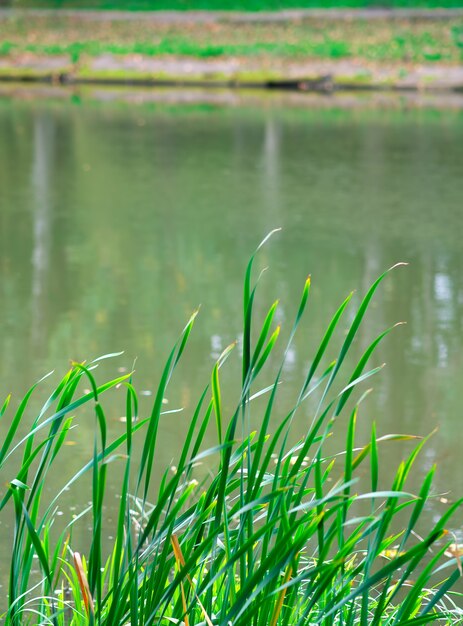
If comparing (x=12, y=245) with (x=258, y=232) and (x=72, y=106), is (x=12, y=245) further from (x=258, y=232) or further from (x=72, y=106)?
(x=72, y=106)

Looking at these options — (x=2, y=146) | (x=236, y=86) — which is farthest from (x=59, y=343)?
(x=236, y=86)

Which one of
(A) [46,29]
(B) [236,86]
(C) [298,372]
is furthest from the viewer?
(A) [46,29]

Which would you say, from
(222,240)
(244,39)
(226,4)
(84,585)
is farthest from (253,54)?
(84,585)

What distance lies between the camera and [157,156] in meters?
12.9

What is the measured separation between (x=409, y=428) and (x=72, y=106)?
525 inches

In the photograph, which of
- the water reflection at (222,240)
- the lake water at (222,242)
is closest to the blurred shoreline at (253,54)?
the lake water at (222,242)

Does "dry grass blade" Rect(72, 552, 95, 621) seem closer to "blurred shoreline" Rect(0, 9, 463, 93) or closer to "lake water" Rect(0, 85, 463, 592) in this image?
"lake water" Rect(0, 85, 463, 592)

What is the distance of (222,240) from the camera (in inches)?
340

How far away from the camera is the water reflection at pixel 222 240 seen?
573cm

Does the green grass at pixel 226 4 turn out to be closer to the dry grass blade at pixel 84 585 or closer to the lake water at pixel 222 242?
the lake water at pixel 222 242

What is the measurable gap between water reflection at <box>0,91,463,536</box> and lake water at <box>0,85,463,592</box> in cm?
2

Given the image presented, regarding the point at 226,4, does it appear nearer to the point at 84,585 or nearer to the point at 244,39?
the point at 244,39

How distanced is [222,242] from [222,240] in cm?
→ 9

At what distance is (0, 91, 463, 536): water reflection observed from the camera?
225 inches
